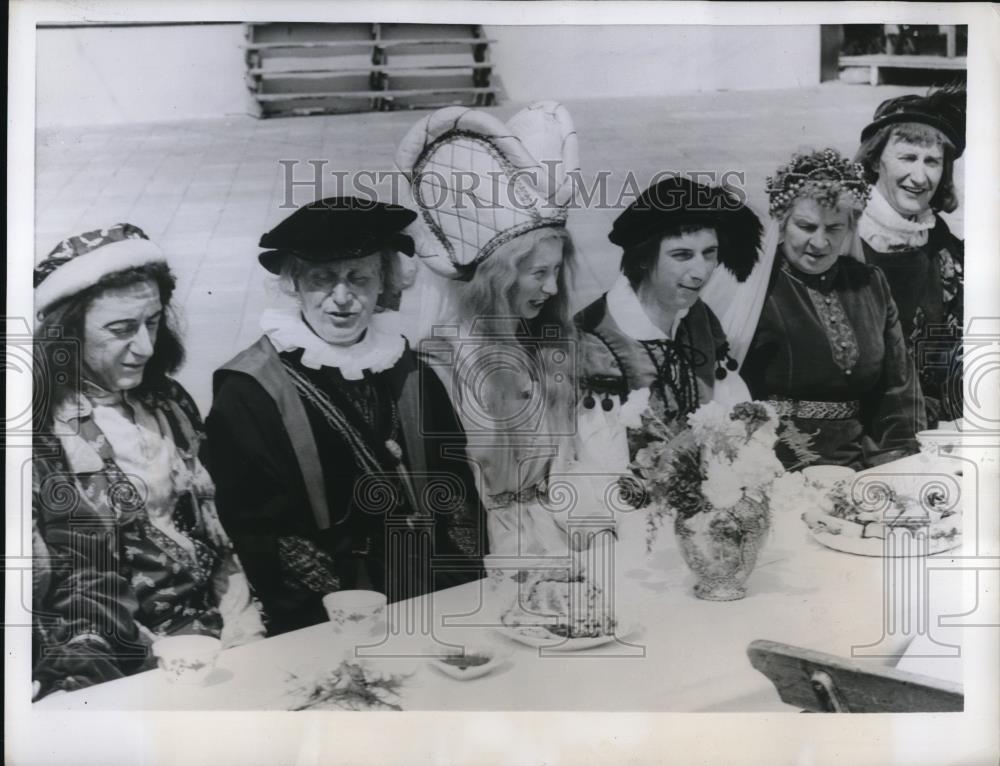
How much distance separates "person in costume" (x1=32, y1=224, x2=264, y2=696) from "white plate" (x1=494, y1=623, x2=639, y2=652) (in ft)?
2.77

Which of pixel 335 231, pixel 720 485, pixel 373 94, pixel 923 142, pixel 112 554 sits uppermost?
pixel 373 94

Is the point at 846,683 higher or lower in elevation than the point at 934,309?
lower

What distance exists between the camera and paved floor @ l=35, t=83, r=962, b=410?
10.9 feet

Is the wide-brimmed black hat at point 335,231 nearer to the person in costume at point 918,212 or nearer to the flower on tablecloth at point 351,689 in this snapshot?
the flower on tablecloth at point 351,689

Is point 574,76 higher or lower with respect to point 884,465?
higher

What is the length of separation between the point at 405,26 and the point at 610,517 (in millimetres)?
1775

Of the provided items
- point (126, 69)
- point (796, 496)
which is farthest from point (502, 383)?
point (126, 69)

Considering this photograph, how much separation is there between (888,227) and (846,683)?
1.54 m

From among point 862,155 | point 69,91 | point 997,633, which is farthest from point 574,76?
point 997,633

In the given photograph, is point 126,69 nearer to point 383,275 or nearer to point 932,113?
point 383,275

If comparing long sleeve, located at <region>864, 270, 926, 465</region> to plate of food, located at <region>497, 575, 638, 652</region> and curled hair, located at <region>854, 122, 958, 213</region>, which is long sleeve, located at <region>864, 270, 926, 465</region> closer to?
curled hair, located at <region>854, 122, 958, 213</region>

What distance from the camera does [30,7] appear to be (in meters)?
3.34

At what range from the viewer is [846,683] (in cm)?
333

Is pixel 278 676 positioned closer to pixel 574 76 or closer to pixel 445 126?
pixel 445 126
